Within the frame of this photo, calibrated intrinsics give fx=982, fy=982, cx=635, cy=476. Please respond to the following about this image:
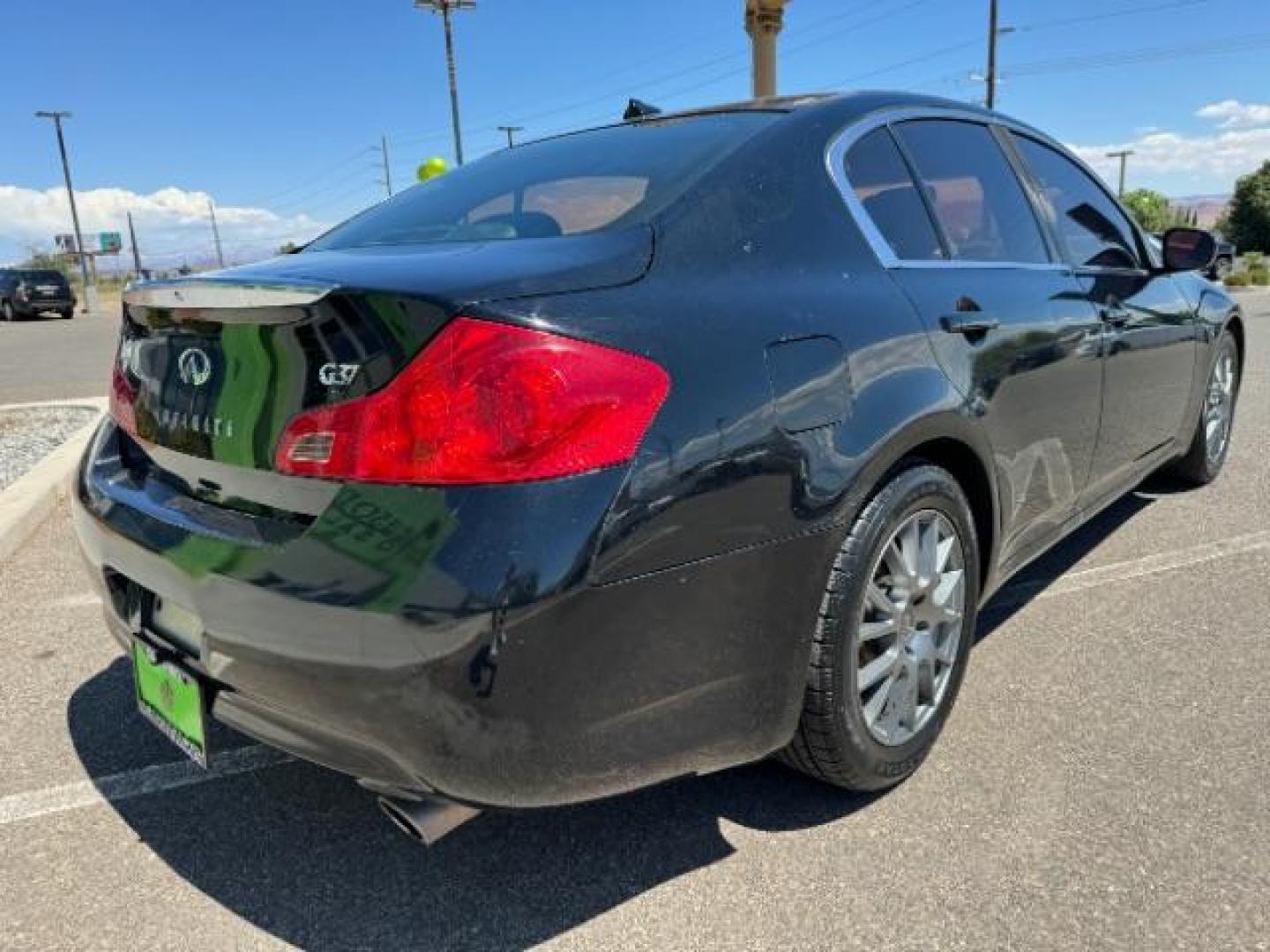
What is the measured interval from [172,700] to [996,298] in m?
2.20

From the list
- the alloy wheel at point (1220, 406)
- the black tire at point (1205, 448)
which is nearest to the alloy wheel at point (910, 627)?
the black tire at point (1205, 448)

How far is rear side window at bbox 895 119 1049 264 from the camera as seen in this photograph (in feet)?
8.78

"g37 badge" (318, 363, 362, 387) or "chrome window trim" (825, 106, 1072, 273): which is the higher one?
"chrome window trim" (825, 106, 1072, 273)

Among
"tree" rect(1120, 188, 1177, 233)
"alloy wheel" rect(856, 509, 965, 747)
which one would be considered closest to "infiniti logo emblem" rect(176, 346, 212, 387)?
→ "alloy wheel" rect(856, 509, 965, 747)

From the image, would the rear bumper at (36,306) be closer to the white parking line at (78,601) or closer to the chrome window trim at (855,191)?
the white parking line at (78,601)

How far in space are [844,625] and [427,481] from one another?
3.04 ft

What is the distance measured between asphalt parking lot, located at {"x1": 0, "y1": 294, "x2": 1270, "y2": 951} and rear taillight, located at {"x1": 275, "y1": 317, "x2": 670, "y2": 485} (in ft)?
2.58

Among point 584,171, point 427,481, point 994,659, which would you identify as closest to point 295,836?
point 427,481

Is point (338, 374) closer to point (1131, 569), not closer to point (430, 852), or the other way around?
point (430, 852)

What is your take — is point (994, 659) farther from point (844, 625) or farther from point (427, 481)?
point (427, 481)

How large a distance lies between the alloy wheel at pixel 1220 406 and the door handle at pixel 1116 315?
1.46m

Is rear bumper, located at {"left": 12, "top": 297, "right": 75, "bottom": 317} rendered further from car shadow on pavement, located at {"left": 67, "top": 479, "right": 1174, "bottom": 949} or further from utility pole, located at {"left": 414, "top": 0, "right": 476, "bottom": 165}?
car shadow on pavement, located at {"left": 67, "top": 479, "right": 1174, "bottom": 949}

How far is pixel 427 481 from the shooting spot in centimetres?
157

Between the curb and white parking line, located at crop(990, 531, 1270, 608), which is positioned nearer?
white parking line, located at crop(990, 531, 1270, 608)
